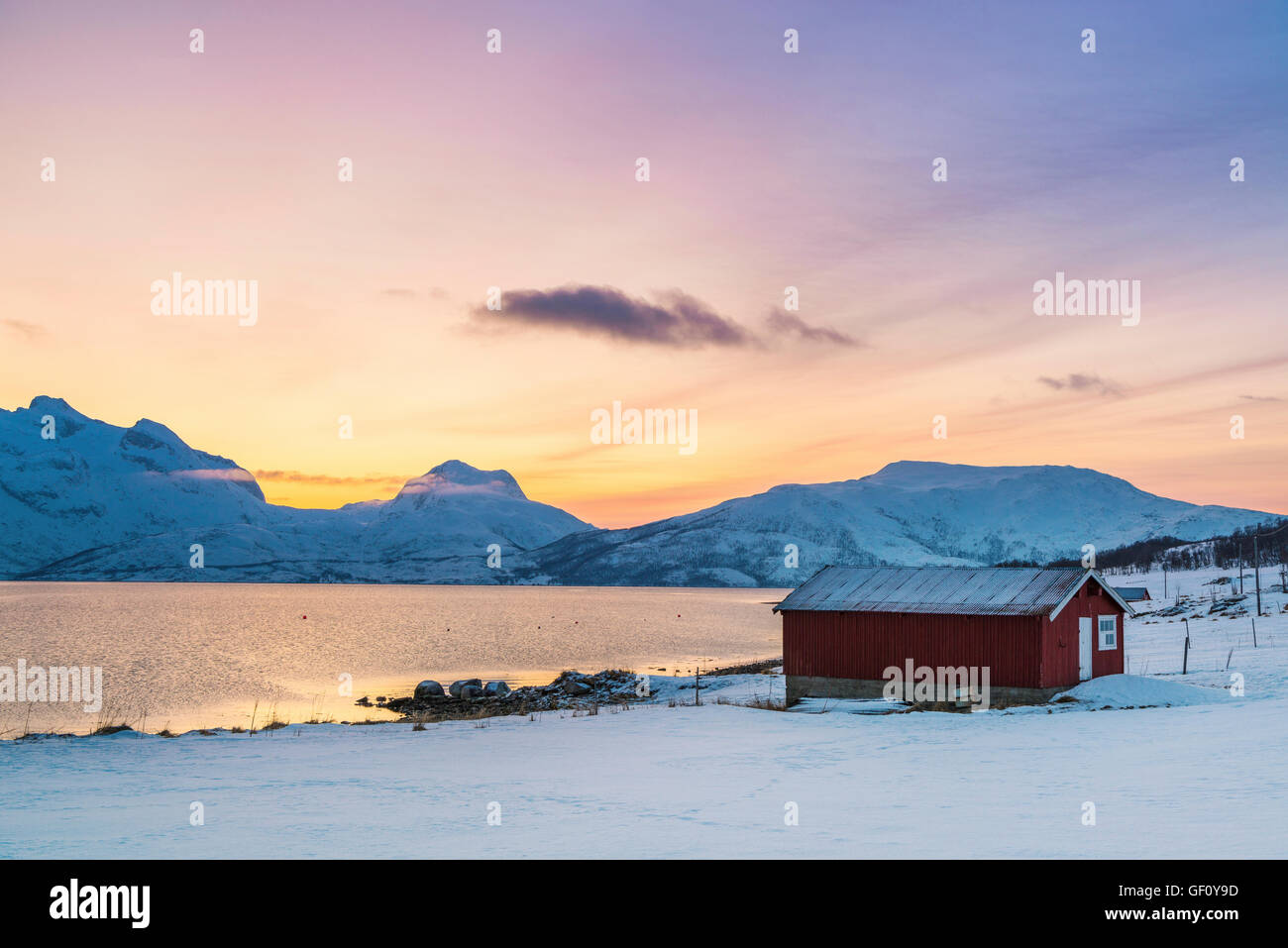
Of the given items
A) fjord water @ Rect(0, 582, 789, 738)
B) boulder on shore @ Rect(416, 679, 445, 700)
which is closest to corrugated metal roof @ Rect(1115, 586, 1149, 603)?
fjord water @ Rect(0, 582, 789, 738)

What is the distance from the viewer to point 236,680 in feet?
218

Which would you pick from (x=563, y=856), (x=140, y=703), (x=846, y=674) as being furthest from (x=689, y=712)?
(x=140, y=703)

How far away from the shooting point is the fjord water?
5144 centimetres

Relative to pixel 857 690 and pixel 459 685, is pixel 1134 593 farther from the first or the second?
pixel 857 690

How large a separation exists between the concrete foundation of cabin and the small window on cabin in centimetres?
405

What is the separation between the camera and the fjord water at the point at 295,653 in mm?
51438

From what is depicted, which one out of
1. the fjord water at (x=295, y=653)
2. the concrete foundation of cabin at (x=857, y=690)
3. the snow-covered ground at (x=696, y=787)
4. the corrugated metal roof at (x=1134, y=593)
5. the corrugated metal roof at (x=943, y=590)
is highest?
the corrugated metal roof at (x=943, y=590)

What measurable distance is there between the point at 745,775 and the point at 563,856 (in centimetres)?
854

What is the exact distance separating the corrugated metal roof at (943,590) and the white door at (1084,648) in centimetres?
198

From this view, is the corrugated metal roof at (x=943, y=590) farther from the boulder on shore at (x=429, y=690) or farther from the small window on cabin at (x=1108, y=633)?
the boulder on shore at (x=429, y=690)

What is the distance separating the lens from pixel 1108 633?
3903cm

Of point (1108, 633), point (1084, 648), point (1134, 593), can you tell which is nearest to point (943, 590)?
point (1084, 648)

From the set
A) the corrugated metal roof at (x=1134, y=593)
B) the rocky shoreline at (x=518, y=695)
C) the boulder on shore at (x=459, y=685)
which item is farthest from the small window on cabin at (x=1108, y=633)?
the corrugated metal roof at (x=1134, y=593)
